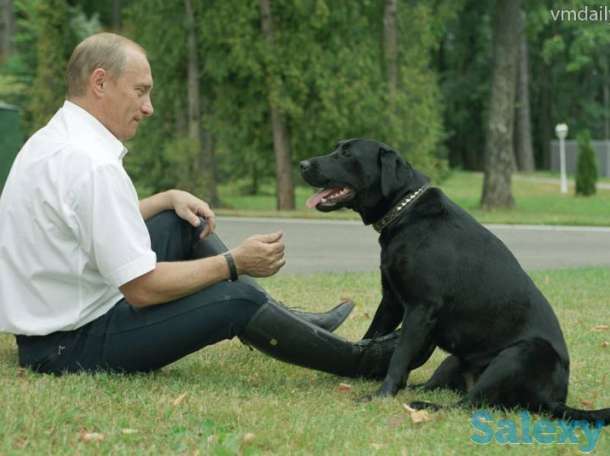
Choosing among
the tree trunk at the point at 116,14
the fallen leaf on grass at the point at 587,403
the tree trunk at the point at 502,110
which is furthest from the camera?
the tree trunk at the point at 116,14

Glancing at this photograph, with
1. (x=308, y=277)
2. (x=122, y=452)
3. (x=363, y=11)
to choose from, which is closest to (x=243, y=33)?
(x=363, y=11)

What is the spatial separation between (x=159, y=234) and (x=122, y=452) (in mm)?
1664

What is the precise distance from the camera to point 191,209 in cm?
516

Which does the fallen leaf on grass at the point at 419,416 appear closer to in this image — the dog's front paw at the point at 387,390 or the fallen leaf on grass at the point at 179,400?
the dog's front paw at the point at 387,390

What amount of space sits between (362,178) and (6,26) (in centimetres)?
4082

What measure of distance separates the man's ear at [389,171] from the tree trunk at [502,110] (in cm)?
1818

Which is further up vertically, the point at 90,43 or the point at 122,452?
the point at 90,43

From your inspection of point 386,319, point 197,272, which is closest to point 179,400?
point 197,272

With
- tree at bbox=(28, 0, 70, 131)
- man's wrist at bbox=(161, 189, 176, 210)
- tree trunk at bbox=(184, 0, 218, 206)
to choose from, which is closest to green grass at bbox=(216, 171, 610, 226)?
tree trunk at bbox=(184, 0, 218, 206)

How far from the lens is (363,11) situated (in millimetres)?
23375

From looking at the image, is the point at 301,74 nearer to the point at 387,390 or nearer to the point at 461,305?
the point at 461,305

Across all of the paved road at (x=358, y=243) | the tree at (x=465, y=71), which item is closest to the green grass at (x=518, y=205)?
the paved road at (x=358, y=243)

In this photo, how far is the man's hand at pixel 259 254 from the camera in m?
4.57

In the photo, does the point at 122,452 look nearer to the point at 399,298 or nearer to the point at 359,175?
the point at 399,298
